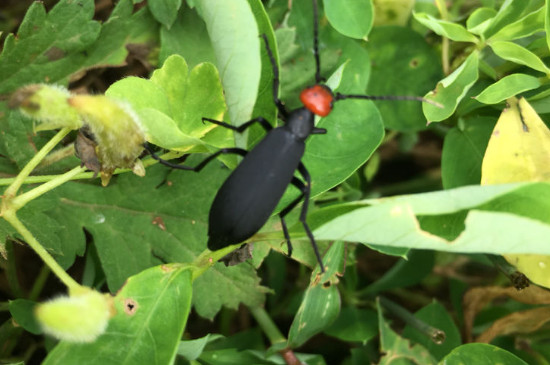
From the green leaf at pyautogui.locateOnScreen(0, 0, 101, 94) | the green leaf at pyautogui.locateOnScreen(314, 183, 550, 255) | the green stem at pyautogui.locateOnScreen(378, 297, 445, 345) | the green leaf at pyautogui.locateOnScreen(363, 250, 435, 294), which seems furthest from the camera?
the green leaf at pyautogui.locateOnScreen(363, 250, 435, 294)

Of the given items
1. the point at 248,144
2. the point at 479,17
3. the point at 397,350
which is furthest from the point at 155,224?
the point at 479,17

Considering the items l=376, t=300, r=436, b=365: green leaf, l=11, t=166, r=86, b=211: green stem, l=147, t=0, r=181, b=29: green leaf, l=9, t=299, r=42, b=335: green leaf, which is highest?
l=147, t=0, r=181, b=29: green leaf

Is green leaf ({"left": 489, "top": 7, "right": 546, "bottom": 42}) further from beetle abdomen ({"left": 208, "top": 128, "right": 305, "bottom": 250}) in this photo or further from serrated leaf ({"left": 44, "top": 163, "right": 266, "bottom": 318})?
serrated leaf ({"left": 44, "top": 163, "right": 266, "bottom": 318})

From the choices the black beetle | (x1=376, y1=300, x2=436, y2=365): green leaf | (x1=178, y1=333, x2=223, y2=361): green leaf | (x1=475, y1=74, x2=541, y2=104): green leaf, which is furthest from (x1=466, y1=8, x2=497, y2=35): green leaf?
(x1=178, y1=333, x2=223, y2=361): green leaf

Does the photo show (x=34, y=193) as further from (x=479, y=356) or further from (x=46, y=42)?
(x=479, y=356)

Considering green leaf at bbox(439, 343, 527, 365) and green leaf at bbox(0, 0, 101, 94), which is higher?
green leaf at bbox(0, 0, 101, 94)

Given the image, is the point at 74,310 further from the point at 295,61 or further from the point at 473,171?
the point at 473,171

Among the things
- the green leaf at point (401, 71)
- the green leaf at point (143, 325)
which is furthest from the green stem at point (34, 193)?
the green leaf at point (401, 71)
